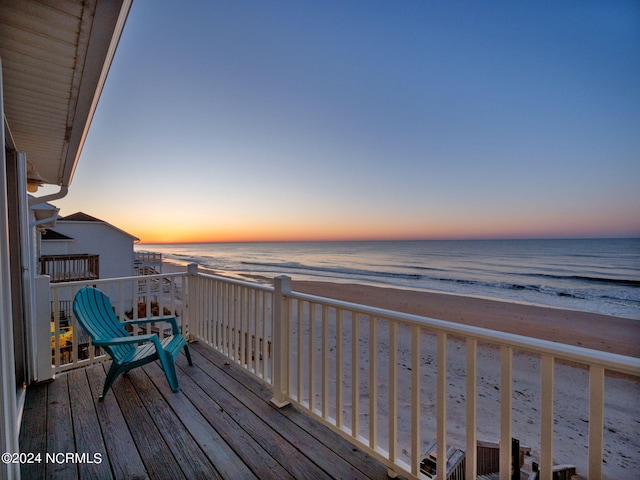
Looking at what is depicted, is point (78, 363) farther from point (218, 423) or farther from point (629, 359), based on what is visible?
point (629, 359)

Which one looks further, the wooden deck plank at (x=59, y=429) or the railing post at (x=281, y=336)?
the railing post at (x=281, y=336)

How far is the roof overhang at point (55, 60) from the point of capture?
1285 millimetres

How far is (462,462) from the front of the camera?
244 centimetres

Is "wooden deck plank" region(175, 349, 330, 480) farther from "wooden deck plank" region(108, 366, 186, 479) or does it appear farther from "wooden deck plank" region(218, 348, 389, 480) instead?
"wooden deck plank" region(108, 366, 186, 479)

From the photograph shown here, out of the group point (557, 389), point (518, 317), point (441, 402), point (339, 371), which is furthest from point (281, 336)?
point (518, 317)

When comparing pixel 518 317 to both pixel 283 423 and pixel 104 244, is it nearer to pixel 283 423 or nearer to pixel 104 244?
pixel 283 423

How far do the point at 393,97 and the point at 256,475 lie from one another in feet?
21.6

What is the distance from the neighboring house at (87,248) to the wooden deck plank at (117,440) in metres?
9.39

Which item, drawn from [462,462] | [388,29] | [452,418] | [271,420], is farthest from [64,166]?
[452,418]

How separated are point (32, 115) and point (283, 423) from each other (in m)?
3.05

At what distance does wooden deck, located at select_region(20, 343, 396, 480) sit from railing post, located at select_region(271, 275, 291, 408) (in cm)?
11

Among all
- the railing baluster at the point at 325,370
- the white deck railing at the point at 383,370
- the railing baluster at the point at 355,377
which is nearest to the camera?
the white deck railing at the point at 383,370

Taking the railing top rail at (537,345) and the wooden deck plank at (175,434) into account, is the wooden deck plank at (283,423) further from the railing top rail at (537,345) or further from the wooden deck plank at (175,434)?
the railing top rail at (537,345)

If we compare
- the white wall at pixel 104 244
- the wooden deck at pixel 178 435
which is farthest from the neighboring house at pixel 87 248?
the wooden deck at pixel 178 435
